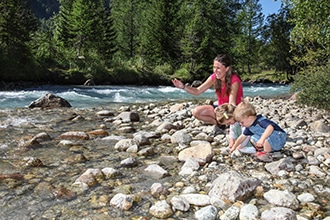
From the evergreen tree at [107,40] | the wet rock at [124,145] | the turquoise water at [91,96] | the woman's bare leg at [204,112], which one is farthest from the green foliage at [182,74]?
the wet rock at [124,145]

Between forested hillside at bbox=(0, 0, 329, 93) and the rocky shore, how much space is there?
7057 mm

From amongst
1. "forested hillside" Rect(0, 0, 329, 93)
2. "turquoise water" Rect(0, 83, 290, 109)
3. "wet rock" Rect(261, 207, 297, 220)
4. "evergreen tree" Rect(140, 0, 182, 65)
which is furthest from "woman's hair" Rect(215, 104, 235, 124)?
"evergreen tree" Rect(140, 0, 182, 65)

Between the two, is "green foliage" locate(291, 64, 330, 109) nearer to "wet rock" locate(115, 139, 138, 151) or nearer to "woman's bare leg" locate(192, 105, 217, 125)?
"woman's bare leg" locate(192, 105, 217, 125)

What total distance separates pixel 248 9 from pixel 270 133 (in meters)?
54.4

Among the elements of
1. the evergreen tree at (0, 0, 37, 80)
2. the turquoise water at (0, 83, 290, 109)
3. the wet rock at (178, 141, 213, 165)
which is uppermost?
the evergreen tree at (0, 0, 37, 80)

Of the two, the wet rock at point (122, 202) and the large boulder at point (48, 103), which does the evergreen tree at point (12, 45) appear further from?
the wet rock at point (122, 202)

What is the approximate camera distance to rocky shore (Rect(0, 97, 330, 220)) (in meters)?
3.11

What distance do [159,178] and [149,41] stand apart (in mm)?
38751

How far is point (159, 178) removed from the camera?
4074 mm

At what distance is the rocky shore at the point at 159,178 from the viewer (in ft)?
10.2

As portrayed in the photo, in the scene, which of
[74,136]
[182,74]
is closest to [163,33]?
[182,74]

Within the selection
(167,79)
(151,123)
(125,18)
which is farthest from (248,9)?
(151,123)

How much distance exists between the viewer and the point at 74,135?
6270mm

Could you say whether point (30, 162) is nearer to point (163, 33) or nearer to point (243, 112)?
point (243, 112)
